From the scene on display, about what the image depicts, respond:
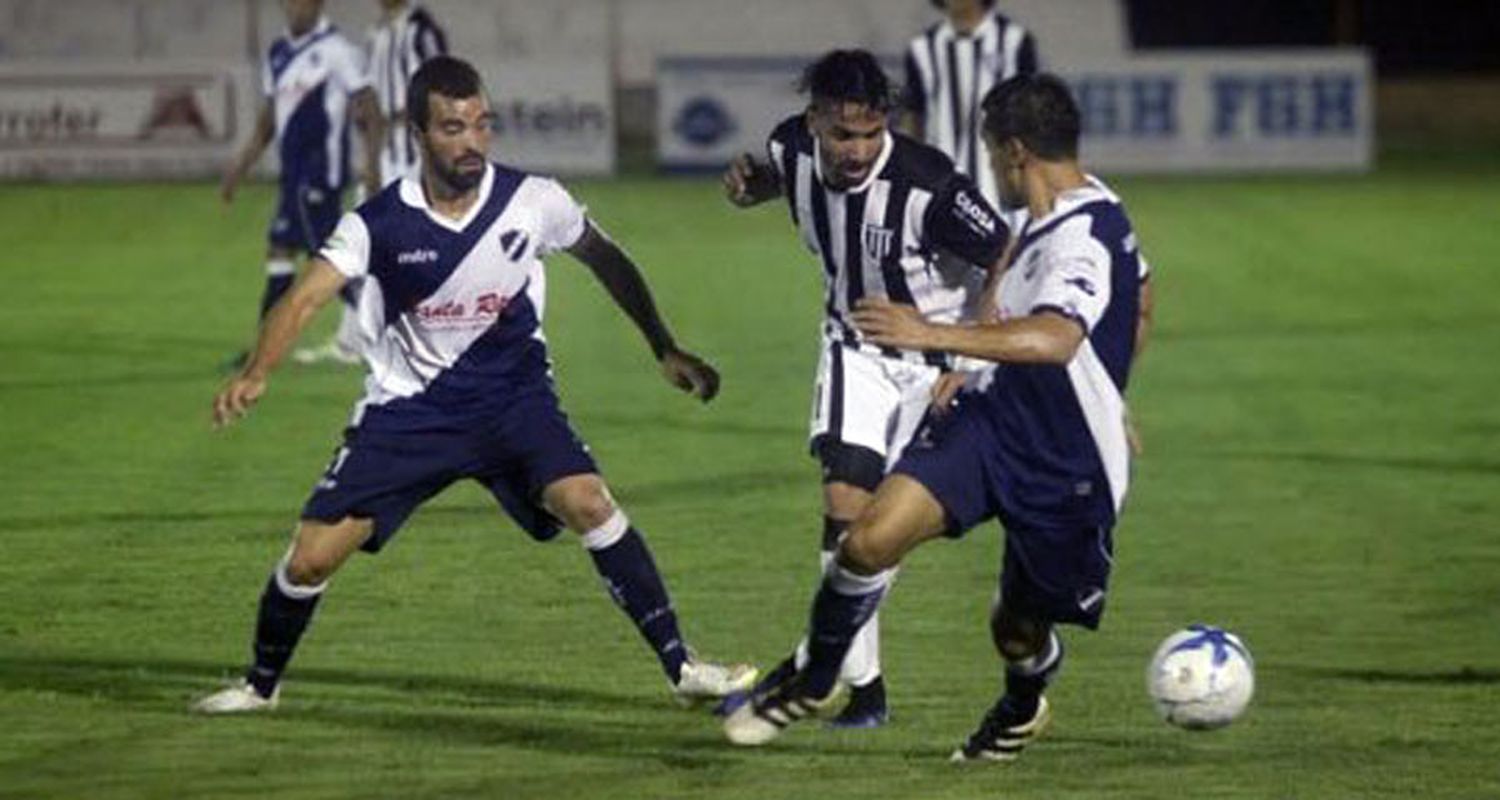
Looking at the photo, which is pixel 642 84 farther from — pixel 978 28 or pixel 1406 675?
pixel 1406 675

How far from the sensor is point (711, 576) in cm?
Result: 1309

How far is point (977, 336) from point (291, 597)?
2460mm

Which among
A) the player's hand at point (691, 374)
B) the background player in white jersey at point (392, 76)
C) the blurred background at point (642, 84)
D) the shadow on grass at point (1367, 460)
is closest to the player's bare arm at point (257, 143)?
the background player in white jersey at point (392, 76)

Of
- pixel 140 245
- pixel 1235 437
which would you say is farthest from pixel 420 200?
pixel 140 245

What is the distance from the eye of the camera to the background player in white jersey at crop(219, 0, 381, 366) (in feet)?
66.7

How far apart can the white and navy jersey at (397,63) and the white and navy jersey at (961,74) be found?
3436mm

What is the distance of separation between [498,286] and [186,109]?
25825mm

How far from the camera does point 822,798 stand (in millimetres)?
9031

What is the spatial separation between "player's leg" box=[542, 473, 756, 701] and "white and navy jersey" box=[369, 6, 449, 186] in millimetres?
10733

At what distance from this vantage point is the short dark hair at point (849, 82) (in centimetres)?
964

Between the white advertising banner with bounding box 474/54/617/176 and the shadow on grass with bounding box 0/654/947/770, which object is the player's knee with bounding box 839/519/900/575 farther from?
the white advertising banner with bounding box 474/54/617/176

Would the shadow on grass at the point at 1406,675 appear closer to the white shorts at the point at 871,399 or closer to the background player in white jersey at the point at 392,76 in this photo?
the white shorts at the point at 871,399

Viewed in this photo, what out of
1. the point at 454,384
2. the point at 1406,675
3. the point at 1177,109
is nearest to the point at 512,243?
the point at 454,384

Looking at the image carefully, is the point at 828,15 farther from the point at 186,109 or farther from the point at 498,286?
the point at 498,286
